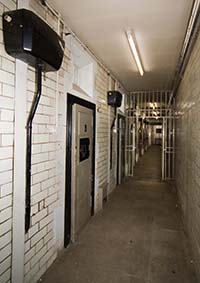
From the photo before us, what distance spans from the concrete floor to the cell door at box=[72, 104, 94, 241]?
235 millimetres

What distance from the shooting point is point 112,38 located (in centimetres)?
337

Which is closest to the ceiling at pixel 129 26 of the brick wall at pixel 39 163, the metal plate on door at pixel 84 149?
the brick wall at pixel 39 163

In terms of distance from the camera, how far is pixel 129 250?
9.98 ft

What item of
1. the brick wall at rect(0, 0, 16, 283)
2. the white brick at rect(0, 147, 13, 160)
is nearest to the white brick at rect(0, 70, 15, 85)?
the brick wall at rect(0, 0, 16, 283)

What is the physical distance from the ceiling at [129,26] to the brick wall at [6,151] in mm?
945

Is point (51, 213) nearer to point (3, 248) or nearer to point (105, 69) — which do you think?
point (3, 248)

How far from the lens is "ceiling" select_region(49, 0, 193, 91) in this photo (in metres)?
2.49

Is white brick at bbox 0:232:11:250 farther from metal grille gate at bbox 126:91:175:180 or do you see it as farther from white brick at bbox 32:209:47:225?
metal grille gate at bbox 126:91:175:180

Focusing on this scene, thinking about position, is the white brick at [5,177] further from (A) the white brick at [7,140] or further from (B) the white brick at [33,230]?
(B) the white brick at [33,230]

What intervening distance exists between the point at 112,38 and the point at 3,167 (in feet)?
7.96

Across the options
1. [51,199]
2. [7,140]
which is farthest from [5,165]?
[51,199]

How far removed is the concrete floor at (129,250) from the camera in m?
2.49

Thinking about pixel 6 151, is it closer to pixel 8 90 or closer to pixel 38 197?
pixel 8 90

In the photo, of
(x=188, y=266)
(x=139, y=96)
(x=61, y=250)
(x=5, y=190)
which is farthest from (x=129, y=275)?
(x=139, y=96)
